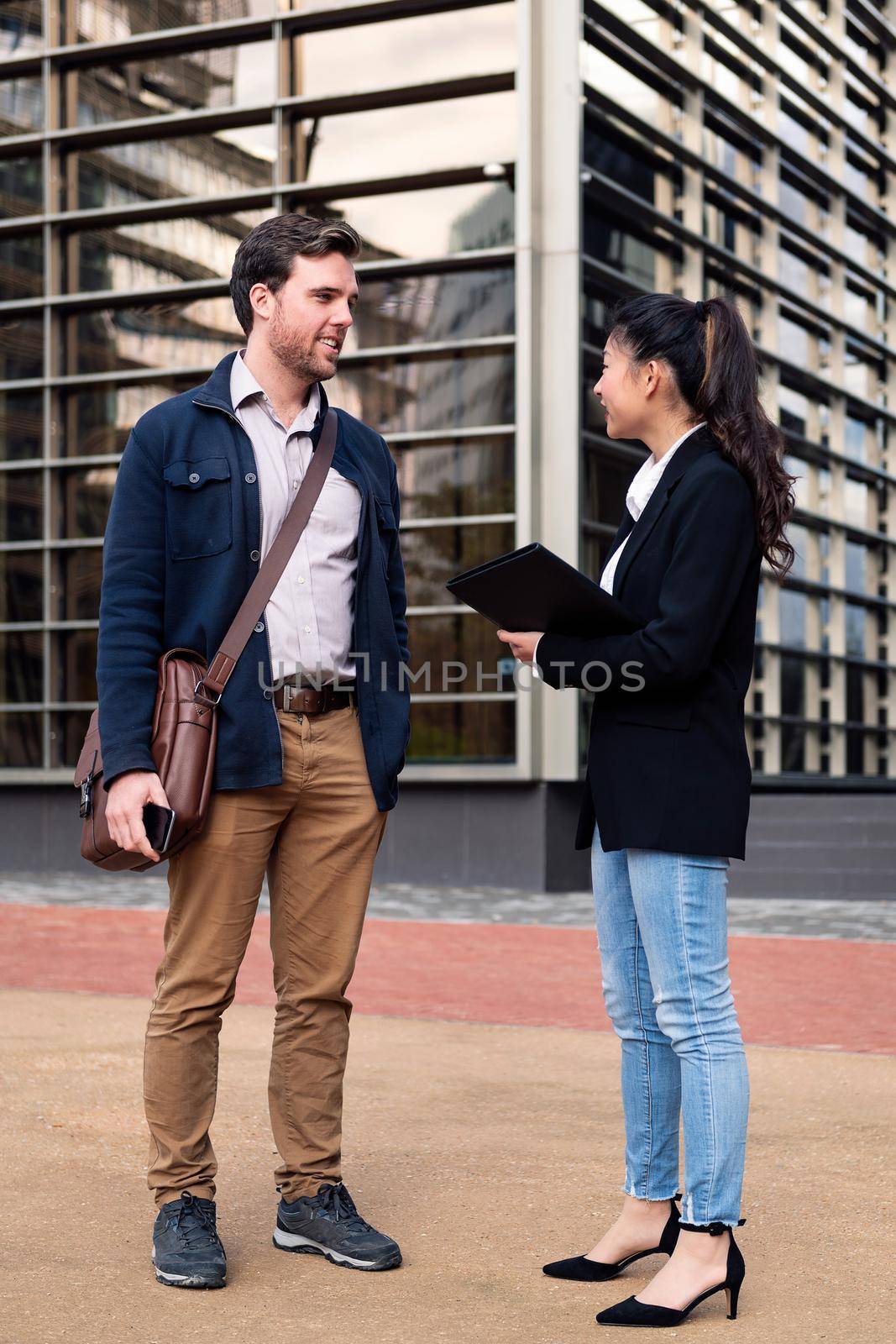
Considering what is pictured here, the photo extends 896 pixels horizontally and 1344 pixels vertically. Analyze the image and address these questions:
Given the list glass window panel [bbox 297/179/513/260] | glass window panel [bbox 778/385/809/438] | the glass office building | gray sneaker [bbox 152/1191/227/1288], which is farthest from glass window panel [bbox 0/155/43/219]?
gray sneaker [bbox 152/1191/227/1288]

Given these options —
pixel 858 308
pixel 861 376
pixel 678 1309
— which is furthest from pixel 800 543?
pixel 678 1309

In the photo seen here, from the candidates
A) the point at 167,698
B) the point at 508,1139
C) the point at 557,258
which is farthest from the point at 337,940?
the point at 557,258

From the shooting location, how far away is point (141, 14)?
1538cm

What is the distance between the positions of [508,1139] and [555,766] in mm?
8575

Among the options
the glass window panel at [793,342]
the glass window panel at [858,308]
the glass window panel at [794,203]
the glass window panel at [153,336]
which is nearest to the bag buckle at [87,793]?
the glass window panel at [153,336]

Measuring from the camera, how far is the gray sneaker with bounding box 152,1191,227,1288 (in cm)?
349

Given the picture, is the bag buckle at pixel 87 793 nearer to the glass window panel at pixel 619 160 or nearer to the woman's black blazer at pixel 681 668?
the woman's black blazer at pixel 681 668

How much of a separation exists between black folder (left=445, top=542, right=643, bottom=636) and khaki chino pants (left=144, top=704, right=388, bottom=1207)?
20.6 inches

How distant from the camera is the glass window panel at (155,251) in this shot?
15.1 metres

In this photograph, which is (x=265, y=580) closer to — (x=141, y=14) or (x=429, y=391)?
(x=429, y=391)

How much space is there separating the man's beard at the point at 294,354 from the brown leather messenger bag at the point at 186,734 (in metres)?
0.36

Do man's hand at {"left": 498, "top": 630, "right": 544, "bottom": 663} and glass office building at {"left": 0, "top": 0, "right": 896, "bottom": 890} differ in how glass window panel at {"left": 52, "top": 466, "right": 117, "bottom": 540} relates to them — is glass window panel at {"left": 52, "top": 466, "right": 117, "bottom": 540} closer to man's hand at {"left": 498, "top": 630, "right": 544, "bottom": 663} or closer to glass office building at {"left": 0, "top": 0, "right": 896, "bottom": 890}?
glass office building at {"left": 0, "top": 0, "right": 896, "bottom": 890}

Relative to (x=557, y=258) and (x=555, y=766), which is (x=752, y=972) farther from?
(x=557, y=258)

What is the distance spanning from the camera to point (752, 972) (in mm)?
8484
